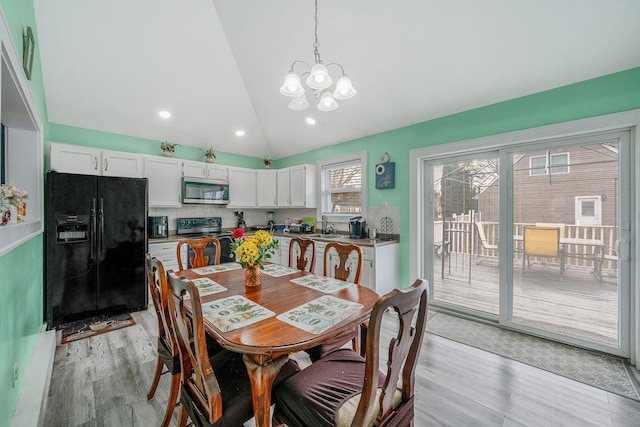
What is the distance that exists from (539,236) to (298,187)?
11.0ft

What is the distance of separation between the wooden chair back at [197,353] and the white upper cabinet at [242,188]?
3.69 metres

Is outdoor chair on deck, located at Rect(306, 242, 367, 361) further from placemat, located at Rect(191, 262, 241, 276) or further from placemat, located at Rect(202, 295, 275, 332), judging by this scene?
placemat, located at Rect(191, 262, 241, 276)

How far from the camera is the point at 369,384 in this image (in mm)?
899

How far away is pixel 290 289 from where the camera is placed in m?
1.81

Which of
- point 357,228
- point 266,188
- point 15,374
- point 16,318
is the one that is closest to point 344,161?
point 357,228

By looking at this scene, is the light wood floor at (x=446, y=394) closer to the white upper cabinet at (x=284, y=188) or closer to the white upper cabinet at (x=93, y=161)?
the white upper cabinet at (x=93, y=161)

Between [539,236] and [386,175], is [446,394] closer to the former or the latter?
[539,236]

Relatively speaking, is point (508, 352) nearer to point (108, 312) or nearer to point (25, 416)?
point (25, 416)

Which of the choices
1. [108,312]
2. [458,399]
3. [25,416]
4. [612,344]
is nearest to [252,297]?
[25,416]

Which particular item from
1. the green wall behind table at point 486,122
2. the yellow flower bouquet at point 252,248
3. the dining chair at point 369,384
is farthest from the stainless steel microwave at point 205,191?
the dining chair at point 369,384

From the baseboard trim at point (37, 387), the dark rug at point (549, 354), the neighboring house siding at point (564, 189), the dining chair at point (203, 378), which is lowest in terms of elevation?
the dark rug at point (549, 354)

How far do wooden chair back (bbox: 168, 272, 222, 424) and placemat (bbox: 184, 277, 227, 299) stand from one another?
1.46ft

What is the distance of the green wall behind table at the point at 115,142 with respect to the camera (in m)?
3.46

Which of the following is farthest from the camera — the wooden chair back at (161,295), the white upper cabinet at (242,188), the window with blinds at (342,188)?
the white upper cabinet at (242,188)
